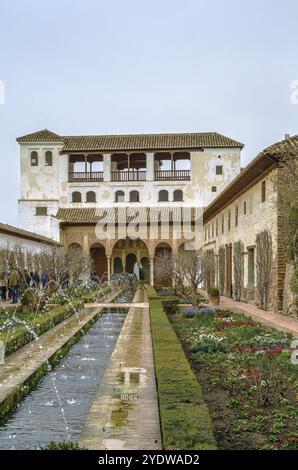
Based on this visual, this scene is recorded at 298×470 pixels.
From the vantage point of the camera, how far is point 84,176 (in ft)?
140

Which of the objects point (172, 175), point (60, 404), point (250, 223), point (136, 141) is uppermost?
point (136, 141)

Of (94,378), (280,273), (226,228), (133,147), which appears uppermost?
(133,147)

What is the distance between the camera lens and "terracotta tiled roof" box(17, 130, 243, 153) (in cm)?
4144

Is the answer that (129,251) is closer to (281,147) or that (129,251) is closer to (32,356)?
(281,147)

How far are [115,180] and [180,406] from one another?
3776 centimetres

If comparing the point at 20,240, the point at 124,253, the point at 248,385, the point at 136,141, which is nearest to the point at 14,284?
the point at 20,240

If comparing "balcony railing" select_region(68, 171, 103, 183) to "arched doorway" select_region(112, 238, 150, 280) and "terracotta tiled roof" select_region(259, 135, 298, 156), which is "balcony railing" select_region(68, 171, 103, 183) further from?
"terracotta tiled roof" select_region(259, 135, 298, 156)

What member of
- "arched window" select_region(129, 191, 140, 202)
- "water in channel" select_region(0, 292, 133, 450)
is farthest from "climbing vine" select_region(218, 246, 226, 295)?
"water in channel" select_region(0, 292, 133, 450)

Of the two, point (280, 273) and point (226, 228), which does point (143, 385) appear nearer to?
point (280, 273)

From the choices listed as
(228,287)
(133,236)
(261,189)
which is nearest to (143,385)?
(261,189)

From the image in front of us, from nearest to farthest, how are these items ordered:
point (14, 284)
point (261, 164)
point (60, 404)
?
1. point (60, 404)
2. point (261, 164)
3. point (14, 284)

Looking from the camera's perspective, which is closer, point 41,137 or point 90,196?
point 90,196

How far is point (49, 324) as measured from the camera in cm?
1305

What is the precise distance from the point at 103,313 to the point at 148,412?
12386 mm
